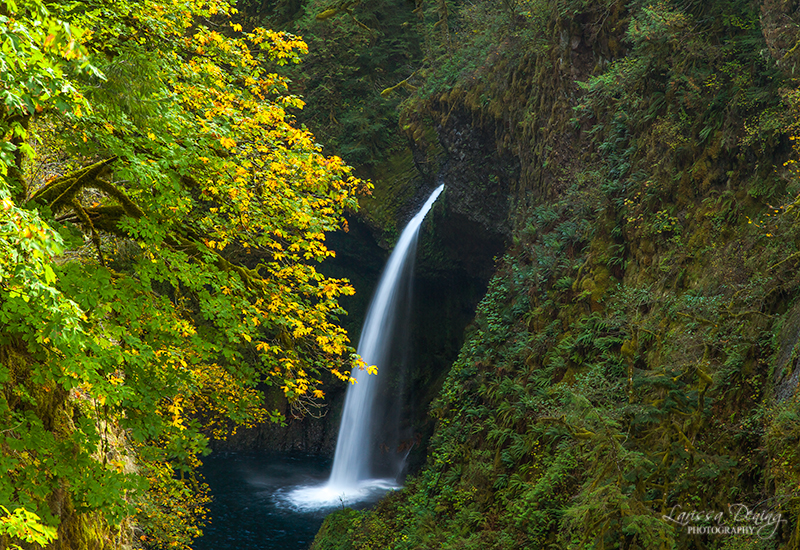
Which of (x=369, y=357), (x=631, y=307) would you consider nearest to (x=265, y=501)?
(x=369, y=357)

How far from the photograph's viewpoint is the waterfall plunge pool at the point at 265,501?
18734mm

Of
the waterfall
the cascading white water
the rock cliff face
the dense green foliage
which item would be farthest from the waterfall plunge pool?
the dense green foliage

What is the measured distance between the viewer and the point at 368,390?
2572 cm

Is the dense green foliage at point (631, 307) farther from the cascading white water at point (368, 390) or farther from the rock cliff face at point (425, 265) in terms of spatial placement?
the cascading white water at point (368, 390)

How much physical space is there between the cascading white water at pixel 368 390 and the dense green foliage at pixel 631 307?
296 inches

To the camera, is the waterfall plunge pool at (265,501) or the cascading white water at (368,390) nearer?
the waterfall plunge pool at (265,501)

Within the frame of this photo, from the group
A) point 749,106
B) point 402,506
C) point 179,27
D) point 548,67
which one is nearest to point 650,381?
point 749,106

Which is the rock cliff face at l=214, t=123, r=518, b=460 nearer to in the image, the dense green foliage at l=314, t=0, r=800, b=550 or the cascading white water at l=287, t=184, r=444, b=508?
the cascading white water at l=287, t=184, r=444, b=508

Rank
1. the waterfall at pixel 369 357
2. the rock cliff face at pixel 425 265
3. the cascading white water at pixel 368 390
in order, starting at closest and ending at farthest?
→ the rock cliff face at pixel 425 265
the cascading white water at pixel 368 390
the waterfall at pixel 369 357

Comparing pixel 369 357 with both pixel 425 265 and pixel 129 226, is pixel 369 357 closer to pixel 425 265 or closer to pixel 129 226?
pixel 425 265

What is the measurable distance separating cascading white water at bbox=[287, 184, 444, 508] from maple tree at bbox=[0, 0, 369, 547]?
622 inches

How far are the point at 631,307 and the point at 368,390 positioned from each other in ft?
56.2

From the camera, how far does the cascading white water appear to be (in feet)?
79.2

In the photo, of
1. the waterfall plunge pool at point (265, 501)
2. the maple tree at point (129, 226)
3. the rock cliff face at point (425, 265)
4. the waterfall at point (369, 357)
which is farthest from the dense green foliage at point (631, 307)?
the waterfall at point (369, 357)
